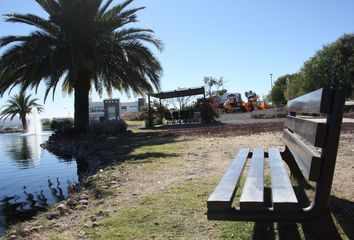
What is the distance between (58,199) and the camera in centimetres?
638

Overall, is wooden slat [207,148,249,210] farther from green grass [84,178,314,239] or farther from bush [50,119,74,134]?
bush [50,119,74,134]

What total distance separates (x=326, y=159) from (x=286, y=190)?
368mm

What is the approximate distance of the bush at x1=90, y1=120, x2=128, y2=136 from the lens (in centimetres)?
2005

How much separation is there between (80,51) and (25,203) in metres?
12.3

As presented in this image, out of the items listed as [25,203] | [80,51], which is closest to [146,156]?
[25,203]

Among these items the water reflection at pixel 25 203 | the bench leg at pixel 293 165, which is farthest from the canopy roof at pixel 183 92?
the bench leg at pixel 293 165

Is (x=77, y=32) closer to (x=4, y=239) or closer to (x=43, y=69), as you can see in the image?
(x=43, y=69)

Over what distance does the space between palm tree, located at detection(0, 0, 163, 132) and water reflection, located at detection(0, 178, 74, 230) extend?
10613 mm

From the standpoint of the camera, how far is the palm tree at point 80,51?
1752 centimetres

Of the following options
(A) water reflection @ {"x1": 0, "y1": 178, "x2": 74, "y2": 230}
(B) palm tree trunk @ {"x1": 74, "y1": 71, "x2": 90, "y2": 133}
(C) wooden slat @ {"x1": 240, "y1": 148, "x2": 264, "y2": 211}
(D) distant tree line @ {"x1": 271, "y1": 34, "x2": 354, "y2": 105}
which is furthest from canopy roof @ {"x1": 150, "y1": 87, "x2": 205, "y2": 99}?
(C) wooden slat @ {"x1": 240, "y1": 148, "x2": 264, "y2": 211}

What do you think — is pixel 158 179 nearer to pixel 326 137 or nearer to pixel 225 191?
pixel 225 191

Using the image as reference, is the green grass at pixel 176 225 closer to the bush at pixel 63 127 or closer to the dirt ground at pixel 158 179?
the dirt ground at pixel 158 179

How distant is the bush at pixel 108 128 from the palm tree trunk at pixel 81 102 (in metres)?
0.54

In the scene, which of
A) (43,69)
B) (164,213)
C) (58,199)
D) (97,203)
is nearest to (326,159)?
(164,213)
